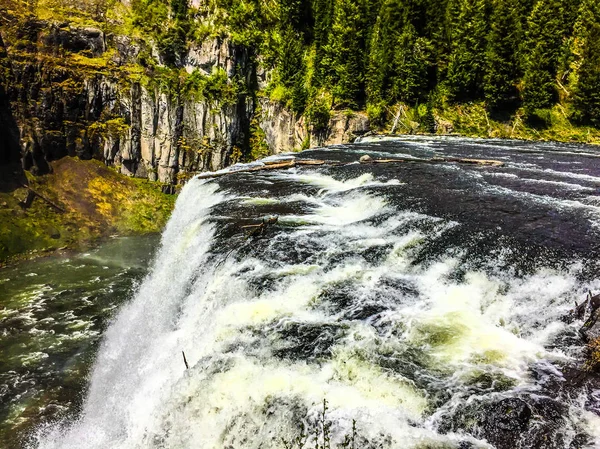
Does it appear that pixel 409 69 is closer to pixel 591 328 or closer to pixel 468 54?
pixel 468 54

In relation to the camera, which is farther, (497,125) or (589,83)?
(497,125)

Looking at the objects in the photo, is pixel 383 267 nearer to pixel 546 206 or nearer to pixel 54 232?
pixel 546 206

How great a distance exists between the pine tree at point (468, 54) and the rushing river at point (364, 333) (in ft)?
127

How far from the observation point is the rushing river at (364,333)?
A: 6.46m

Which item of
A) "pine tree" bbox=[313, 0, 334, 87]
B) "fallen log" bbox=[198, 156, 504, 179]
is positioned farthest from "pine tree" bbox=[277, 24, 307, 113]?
"fallen log" bbox=[198, 156, 504, 179]

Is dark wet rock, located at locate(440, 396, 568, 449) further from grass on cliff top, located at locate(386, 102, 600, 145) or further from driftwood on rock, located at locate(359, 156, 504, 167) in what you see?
grass on cliff top, located at locate(386, 102, 600, 145)

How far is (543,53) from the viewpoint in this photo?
49.1m

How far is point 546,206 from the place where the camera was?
15.0 m

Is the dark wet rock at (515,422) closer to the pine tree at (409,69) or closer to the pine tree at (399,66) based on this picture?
the pine tree at (399,66)

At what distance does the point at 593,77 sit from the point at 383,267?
49738mm

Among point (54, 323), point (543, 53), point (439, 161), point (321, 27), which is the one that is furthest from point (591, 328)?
point (321, 27)

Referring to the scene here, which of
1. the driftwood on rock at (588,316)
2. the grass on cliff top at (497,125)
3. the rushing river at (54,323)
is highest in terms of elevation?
the grass on cliff top at (497,125)

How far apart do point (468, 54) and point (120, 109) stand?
47.5 metres

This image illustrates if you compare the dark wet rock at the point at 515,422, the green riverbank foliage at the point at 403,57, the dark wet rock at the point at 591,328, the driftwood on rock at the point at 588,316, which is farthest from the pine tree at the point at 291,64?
the dark wet rock at the point at 515,422
